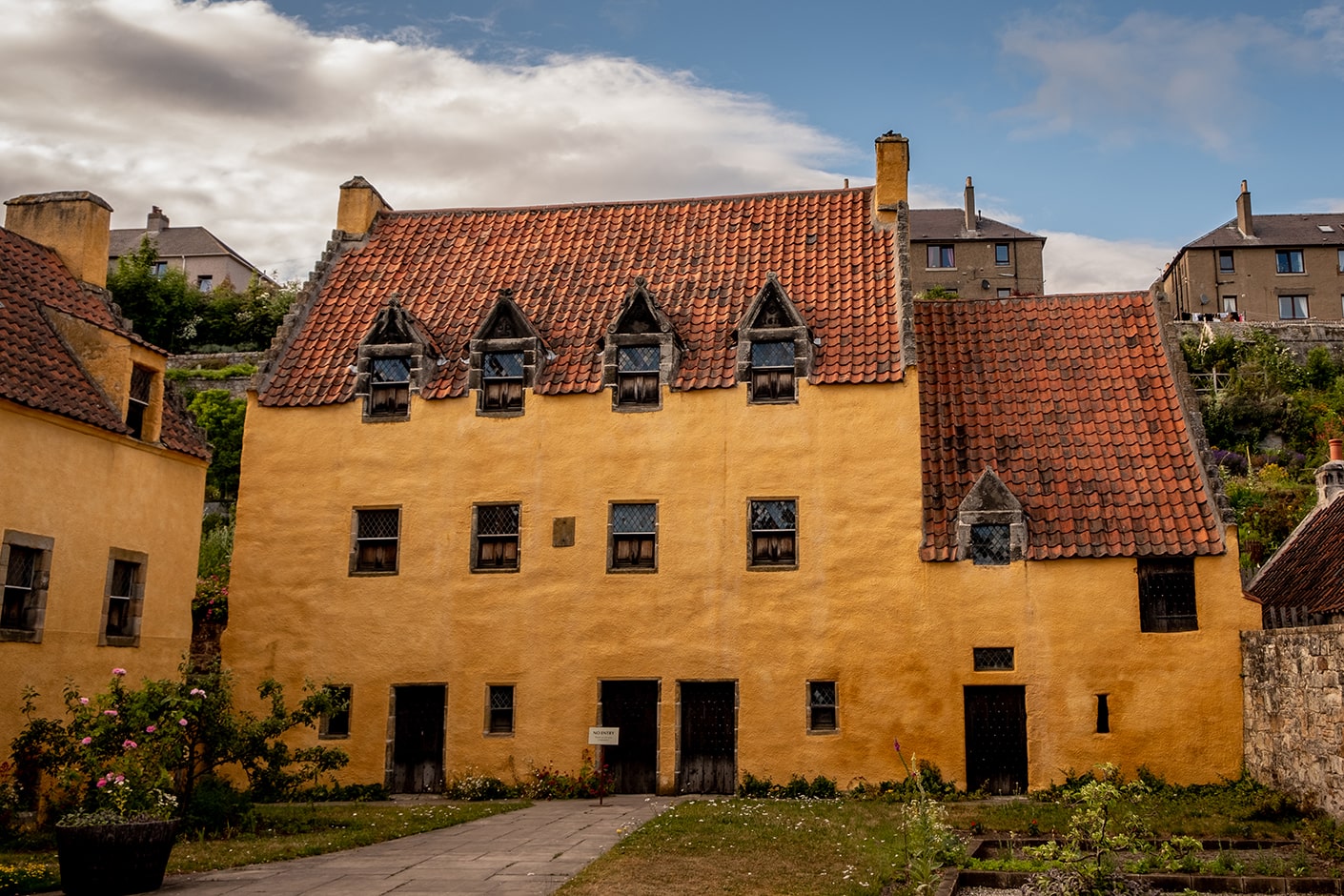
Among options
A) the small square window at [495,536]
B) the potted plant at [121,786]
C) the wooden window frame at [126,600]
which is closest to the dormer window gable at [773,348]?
the small square window at [495,536]

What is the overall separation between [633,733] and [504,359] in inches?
310

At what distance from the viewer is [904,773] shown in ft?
67.7

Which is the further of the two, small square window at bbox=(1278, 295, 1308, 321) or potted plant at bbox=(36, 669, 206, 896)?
small square window at bbox=(1278, 295, 1308, 321)

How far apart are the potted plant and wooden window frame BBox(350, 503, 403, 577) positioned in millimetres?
6735

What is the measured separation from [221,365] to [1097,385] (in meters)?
36.5

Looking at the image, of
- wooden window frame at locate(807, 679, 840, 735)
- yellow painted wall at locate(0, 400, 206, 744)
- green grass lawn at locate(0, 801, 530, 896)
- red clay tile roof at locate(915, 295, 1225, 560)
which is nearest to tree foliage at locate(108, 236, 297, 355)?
yellow painted wall at locate(0, 400, 206, 744)

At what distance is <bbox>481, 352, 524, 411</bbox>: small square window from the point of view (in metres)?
23.5

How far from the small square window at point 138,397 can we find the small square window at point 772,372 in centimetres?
1120

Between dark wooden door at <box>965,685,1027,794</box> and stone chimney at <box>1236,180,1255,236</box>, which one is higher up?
stone chimney at <box>1236,180,1255,236</box>

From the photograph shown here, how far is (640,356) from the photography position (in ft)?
76.5

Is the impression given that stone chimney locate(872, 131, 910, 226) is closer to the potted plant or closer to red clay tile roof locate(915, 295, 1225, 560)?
red clay tile roof locate(915, 295, 1225, 560)

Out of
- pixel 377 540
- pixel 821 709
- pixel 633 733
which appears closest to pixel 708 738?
pixel 633 733

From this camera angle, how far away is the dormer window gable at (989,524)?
21031mm

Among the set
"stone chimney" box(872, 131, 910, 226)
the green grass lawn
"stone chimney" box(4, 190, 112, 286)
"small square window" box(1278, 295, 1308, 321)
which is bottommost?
the green grass lawn
